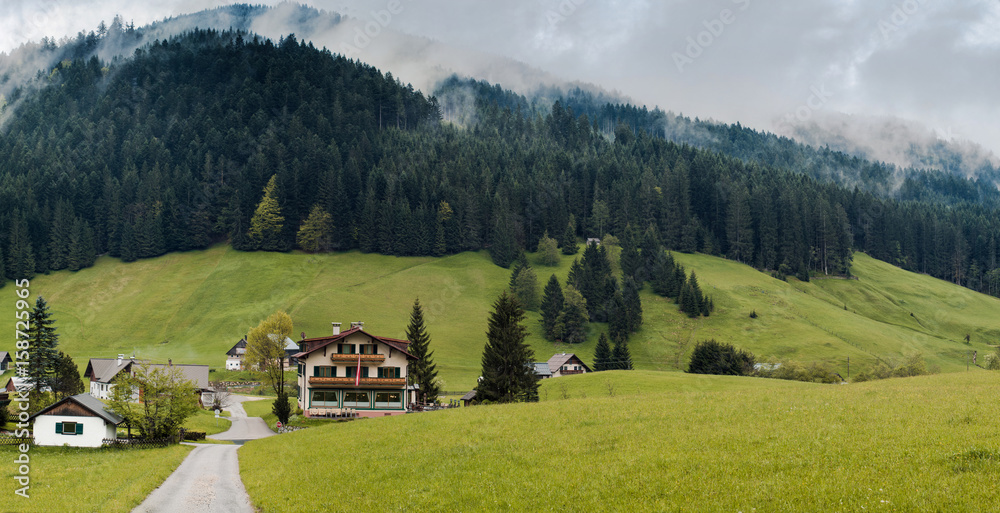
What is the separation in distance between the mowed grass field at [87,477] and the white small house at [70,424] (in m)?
1.46

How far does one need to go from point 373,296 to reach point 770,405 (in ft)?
377

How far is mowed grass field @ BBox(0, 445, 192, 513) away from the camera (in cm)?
2484

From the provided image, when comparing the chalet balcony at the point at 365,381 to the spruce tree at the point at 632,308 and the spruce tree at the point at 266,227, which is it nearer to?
the spruce tree at the point at 632,308

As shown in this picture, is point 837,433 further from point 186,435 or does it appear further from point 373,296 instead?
point 373,296

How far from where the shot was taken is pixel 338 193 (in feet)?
575

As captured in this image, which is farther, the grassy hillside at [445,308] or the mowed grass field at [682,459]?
the grassy hillside at [445,308]

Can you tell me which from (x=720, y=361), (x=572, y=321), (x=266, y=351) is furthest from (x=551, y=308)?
(x=266, y=351)

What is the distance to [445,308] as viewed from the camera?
5330 inches

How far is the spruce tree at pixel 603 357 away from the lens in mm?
108938

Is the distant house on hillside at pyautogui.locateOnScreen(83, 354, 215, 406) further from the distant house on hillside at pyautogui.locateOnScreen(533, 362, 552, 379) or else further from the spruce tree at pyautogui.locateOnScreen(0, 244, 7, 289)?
the spruce tree at pyautogui.locateOnScreen(0, 244, 7, 289)

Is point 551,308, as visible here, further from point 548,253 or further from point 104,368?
point 104,368

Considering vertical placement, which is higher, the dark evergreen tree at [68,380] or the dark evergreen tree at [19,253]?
the dark evergreen tree at [19,253]

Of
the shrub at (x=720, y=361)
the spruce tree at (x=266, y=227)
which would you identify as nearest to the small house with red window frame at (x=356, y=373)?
the shrub at (x=720, y=361)

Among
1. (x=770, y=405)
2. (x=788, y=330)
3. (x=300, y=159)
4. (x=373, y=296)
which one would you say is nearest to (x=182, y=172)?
(x=300, y=159)
